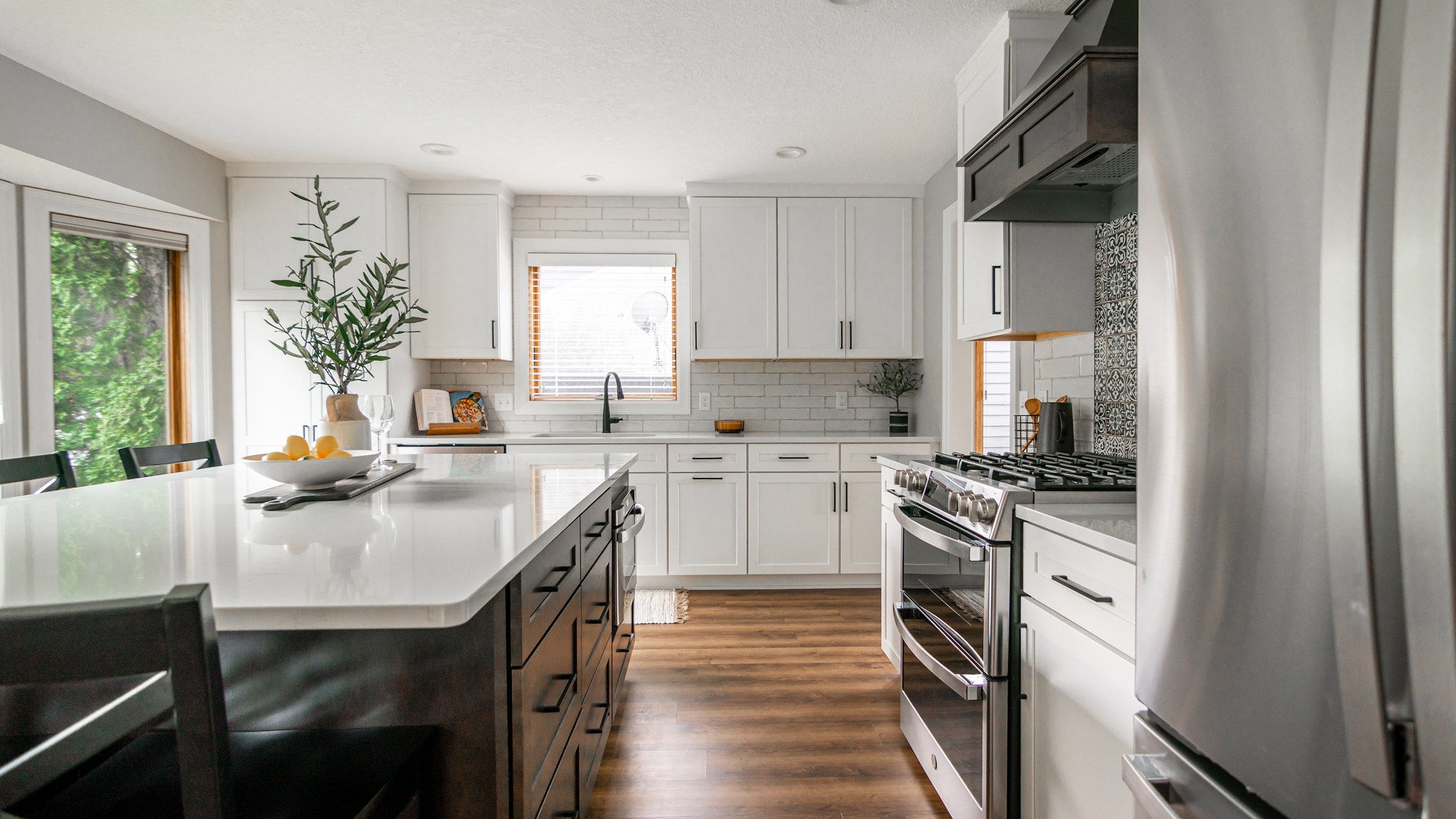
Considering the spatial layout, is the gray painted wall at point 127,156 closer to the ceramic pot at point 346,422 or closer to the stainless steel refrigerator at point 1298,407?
the ceramic pot at point 346,422

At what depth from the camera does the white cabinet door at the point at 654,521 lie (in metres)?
3.92

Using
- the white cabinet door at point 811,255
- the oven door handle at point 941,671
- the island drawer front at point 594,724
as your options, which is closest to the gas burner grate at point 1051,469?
the oven door handle at point 941,671

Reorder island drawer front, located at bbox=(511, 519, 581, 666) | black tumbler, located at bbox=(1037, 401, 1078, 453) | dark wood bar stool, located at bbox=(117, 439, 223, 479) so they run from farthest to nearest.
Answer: black tumbler, located at bbox=(1037, 401, 1078, 453), dark wood bar stool, located at bbox=(117, 439, 223, 479), island drawer front, located at bbox=(511, 519, 581, 666)

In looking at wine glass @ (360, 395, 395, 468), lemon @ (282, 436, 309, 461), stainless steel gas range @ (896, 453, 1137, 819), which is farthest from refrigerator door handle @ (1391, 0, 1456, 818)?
wine glass @ (360, 395, 395, 468)

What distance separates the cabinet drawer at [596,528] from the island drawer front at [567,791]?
1.41ft

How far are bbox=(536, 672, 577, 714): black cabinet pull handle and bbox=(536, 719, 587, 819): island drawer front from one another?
4.5 inches

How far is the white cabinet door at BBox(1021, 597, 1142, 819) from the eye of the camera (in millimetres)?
1165

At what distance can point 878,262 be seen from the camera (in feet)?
13.6

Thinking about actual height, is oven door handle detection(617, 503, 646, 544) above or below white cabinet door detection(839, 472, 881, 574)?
above

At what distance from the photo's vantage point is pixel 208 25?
7.64 feet

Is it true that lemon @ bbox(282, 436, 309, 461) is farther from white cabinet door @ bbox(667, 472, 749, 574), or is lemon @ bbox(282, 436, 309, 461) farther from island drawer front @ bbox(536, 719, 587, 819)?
white cabinet door @ bbox(667, 472, 749, 574)

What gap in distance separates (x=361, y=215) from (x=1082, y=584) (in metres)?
3.99

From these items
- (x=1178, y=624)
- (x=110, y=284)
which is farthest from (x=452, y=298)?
(x=1178, y=624)

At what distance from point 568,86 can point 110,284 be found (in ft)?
8.32
